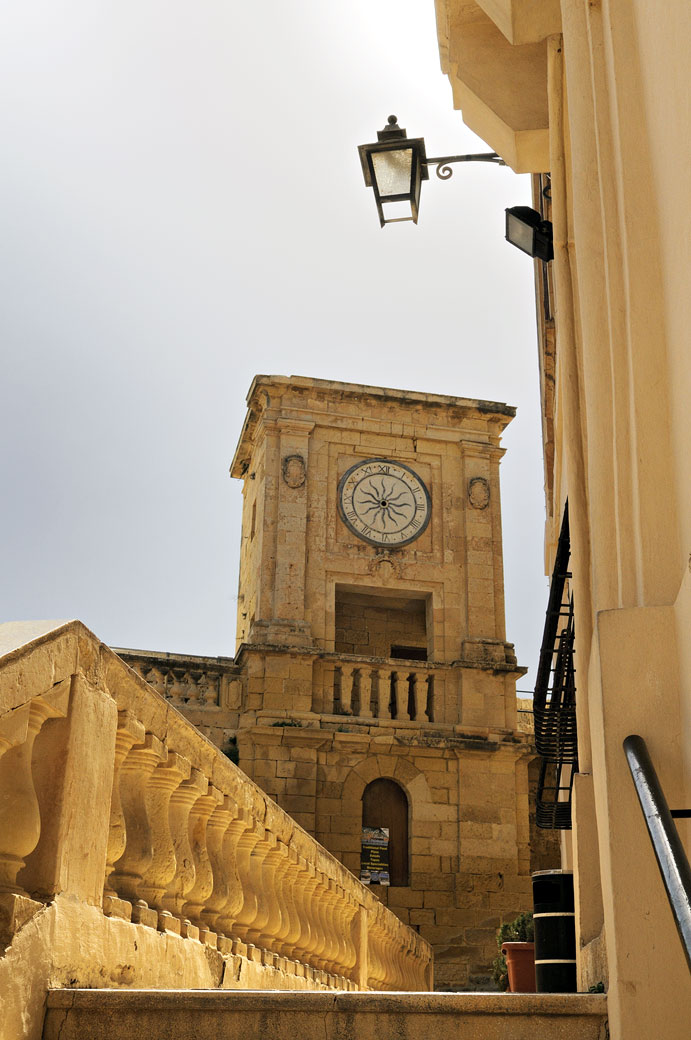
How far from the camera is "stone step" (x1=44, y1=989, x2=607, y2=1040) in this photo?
8.91 feet

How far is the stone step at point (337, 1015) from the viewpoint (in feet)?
8.91

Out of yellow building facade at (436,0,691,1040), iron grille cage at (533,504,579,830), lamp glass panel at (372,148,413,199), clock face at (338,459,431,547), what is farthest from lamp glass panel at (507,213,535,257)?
clock face at (338,459,431,547)

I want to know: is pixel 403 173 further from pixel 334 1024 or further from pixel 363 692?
pixel 363 692

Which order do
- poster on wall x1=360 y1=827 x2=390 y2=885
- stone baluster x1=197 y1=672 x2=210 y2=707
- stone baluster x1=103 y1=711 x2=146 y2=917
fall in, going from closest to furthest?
stone baluster x1=103 y1=711 x2=146 y2=917
poster on wall x1=360 y1=827 x2=390 y2=885
stone baluster x1=197 y1=672 x2=210 y2=707

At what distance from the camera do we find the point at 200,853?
13.1 ft

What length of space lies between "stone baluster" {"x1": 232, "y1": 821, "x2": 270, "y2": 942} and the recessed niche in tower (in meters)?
14.7

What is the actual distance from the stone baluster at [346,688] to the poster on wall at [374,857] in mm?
1776

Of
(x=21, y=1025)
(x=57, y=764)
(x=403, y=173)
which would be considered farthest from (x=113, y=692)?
(x=403, y=173)

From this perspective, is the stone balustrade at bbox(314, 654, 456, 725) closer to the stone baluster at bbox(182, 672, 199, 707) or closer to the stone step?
the stone baluster at bbox(182, 672, 199, 707)

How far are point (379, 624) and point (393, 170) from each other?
13.6 m

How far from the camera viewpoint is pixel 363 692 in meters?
17.5

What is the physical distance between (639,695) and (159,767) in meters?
1.57

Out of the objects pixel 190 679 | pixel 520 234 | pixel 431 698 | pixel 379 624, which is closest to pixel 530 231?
pixel 520 234

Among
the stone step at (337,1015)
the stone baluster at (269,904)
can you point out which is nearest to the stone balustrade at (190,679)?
the stone baluster at (269,904)
